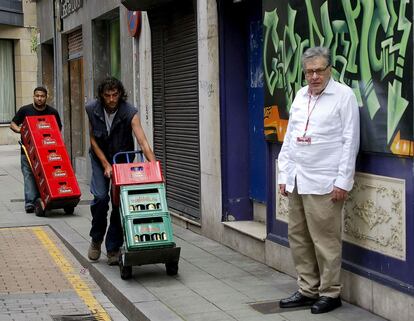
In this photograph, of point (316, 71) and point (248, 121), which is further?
point (248, 121)

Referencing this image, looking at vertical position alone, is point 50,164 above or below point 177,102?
below

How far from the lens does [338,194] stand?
5.69 metres

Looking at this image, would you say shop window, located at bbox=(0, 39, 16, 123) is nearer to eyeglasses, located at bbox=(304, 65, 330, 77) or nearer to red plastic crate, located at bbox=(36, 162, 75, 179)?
red plastic crate, located at bbox=(36, 162, 75, 179)

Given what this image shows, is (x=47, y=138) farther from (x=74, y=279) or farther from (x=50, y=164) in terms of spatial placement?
(x=74, y=279)

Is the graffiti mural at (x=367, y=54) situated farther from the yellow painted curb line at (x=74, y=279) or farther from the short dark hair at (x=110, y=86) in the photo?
the yellow painted curb line at (x=74, y=279)

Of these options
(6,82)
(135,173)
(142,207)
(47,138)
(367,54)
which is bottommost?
(142,207)

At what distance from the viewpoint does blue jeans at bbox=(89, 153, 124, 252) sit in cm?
768

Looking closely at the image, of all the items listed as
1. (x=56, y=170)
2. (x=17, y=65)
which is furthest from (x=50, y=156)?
(x=17, y=65)

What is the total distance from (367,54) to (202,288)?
2.46m

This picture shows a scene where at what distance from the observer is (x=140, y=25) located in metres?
11.8

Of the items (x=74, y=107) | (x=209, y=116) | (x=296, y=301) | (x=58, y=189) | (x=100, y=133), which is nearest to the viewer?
(x=296, y=301)

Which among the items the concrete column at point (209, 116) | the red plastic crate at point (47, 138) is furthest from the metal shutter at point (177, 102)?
the red plastic crate at point (47, 138)

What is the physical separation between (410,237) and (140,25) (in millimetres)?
7282

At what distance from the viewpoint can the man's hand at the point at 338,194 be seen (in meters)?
5.68
